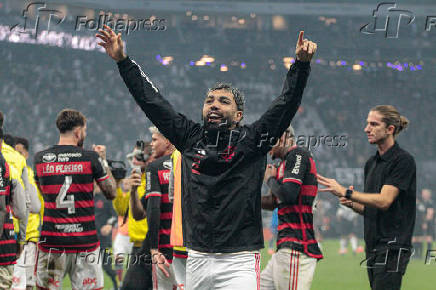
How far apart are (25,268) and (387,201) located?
4.52 meters

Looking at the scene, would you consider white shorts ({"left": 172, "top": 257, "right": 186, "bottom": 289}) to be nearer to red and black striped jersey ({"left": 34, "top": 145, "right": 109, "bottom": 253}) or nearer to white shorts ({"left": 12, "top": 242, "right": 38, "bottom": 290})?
red and black striped jersey ({"left": 34, "top": 145, "right": 109, "bottom": 253})

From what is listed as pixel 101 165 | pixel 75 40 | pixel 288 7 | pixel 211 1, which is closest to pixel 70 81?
pixel 75 40

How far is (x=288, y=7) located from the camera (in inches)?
1184

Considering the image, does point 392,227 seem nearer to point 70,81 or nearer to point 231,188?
point 231,188

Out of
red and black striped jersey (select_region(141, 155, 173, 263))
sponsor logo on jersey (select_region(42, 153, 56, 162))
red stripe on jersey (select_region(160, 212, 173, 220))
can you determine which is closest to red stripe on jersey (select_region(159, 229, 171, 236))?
red and black striped jersey (select_region(141, 155, 173, 263))

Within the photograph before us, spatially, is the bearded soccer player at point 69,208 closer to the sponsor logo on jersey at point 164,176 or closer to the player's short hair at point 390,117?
the sponsor logo on jersey at point 164,176

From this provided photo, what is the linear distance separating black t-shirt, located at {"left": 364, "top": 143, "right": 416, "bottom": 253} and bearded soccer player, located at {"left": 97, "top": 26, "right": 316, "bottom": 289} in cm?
154

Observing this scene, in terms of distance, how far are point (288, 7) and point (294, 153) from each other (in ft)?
84.5

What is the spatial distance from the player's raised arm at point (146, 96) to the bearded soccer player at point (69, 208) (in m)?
2.21

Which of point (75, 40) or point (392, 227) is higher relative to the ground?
point (75, 40)

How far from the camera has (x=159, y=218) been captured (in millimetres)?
5375

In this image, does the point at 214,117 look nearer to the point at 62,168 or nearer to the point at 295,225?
the point at 295,225

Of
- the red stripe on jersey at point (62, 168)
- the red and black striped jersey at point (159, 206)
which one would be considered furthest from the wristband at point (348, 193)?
the red stripe on jersey at point (62, 168)

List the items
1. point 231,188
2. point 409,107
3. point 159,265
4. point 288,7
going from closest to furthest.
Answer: point 231,188 → point 159,265 → point 409,107 → point 288,7
